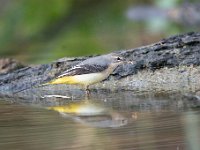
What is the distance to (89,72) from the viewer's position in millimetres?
8234

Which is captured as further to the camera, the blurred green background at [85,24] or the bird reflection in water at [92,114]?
the blurred green background at [85,24]

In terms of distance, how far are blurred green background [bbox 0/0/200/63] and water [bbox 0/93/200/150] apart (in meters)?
5.96

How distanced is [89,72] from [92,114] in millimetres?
1617

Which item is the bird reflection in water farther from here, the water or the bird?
the bird

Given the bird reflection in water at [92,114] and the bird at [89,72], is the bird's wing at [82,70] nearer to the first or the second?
the bird at [89,72]

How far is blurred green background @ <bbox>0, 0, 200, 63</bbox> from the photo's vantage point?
14.8 meters

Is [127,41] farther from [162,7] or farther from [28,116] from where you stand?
[28,116]

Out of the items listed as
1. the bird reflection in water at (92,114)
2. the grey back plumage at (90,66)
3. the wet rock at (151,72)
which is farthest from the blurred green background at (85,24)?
the bird reflection in water at (92,114)

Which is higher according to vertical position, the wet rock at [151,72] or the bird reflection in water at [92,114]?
the wet rock at [151,72]

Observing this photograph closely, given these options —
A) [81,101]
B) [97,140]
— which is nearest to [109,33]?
[81,101]

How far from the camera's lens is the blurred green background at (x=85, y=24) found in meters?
14.8

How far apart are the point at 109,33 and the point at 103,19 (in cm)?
95

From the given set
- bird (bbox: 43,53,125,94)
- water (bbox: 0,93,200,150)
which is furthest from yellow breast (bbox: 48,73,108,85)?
water (bbox: 0,93,200,150)

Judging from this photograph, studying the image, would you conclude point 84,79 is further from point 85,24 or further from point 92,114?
point 85,24
